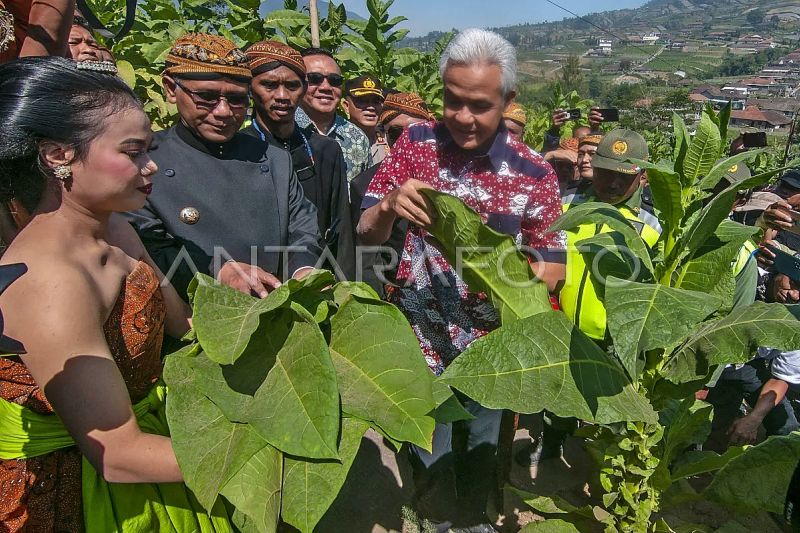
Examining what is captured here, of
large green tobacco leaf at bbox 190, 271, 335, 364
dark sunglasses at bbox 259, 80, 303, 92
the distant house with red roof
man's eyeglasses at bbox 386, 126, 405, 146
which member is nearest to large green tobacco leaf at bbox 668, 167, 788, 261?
large green tobacco leaf at bbox 190, 271, 335, 364

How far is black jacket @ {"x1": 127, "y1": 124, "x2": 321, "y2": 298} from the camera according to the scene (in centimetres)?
217

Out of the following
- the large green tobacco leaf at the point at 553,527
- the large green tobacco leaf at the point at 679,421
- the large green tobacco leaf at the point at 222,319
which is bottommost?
the large green tobacco leaf at the point at 553,527

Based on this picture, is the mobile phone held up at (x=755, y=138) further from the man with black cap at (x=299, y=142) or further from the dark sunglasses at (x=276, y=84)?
the dark sunglasses at (x=276, y=84)

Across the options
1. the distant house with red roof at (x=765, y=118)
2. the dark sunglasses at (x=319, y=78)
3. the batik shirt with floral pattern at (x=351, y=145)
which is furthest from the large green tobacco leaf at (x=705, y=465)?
the distant house with red roof at (x=765, y=118)

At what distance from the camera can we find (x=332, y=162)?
3.55 metres

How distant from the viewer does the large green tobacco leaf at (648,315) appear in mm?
1152

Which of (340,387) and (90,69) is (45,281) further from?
(340,387)

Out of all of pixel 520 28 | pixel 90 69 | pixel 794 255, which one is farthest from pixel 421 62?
pixel 520 28

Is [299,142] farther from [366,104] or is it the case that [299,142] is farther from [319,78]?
[366,104]

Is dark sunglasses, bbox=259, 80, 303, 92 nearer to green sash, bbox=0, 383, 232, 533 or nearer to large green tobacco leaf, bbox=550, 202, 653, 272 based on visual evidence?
green sash, bbox=0, 383, 232, 533

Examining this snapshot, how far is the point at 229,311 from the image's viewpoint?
1.36m

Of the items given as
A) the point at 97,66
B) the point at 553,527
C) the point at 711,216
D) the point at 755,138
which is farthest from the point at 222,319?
the point at 755,138

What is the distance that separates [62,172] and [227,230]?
918 millimetres

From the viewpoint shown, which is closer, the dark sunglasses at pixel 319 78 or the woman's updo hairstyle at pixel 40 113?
the woman's updo hairstyle at pixel 40 113
